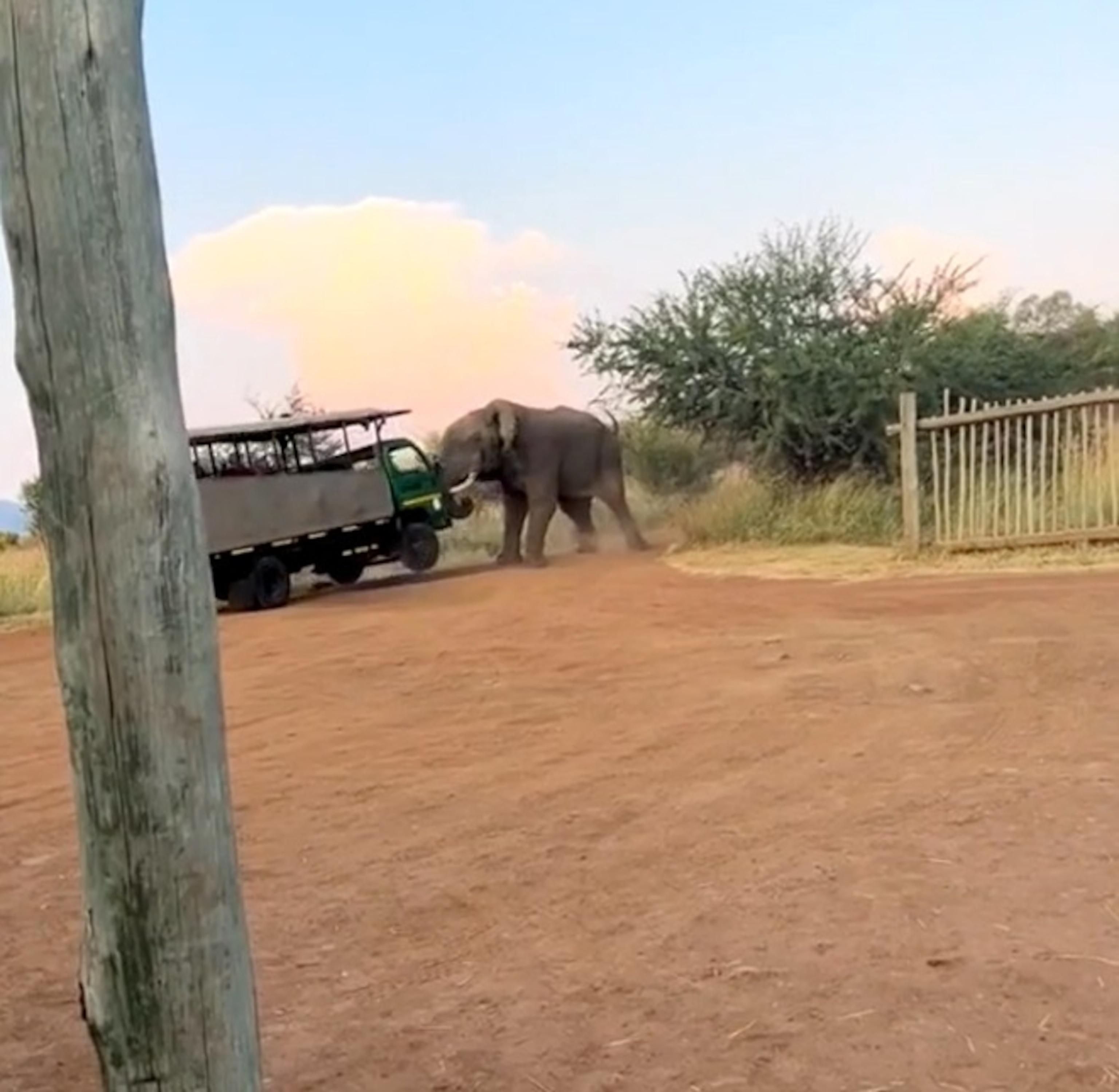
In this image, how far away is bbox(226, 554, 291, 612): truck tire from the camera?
13.3 m

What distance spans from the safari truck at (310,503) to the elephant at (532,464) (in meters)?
0.60

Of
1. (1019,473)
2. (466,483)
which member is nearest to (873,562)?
(1019,473)

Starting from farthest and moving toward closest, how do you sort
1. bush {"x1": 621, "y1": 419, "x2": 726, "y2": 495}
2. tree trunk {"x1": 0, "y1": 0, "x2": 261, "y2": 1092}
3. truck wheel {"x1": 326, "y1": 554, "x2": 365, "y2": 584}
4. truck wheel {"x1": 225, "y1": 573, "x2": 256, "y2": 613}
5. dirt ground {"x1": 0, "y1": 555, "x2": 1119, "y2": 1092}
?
1. bush {"x1": 621, "y1": 419, "x2": 726, "y2": 495}
2. truck wheel {"x1": 326, "y1": 554, "x2": 365, "y2": 584}
3. truck wheel {"x1": 225, "y1": 573, "x2": 256, "y2": 613}
4. dirt ground {"x1": 0, "y1": 555, "x2": 1119, "y2": 1092}
5. tree trunk {"x1": 0, "y1": 0, "x2": 261, "y2": 1092}

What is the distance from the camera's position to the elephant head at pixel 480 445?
16328mm

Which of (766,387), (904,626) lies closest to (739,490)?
(766,387)

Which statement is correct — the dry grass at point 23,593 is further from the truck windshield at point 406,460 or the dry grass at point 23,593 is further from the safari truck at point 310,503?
the truck windshield at point 406,460

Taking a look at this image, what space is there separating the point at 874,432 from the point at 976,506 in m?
3.80

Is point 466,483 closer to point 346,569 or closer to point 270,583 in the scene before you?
point 346,569

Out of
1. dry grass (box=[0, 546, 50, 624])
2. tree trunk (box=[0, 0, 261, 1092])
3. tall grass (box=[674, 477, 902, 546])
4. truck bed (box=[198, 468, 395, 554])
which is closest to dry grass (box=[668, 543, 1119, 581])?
tall grass (box=[674, 477, 902, 546])

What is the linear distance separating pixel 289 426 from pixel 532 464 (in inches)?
129

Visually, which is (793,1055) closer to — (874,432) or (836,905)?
(836,905)

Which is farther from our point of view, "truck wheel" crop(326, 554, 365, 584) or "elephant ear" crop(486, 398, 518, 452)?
"elephant ear" crop(486, 398, 518, 452)

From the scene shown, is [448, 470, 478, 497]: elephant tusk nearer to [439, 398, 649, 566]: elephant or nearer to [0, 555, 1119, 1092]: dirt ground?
[439, 398, 649, 566]: elephant

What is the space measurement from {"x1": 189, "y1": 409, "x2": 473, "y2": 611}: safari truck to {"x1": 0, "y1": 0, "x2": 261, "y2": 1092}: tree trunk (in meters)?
10.5
